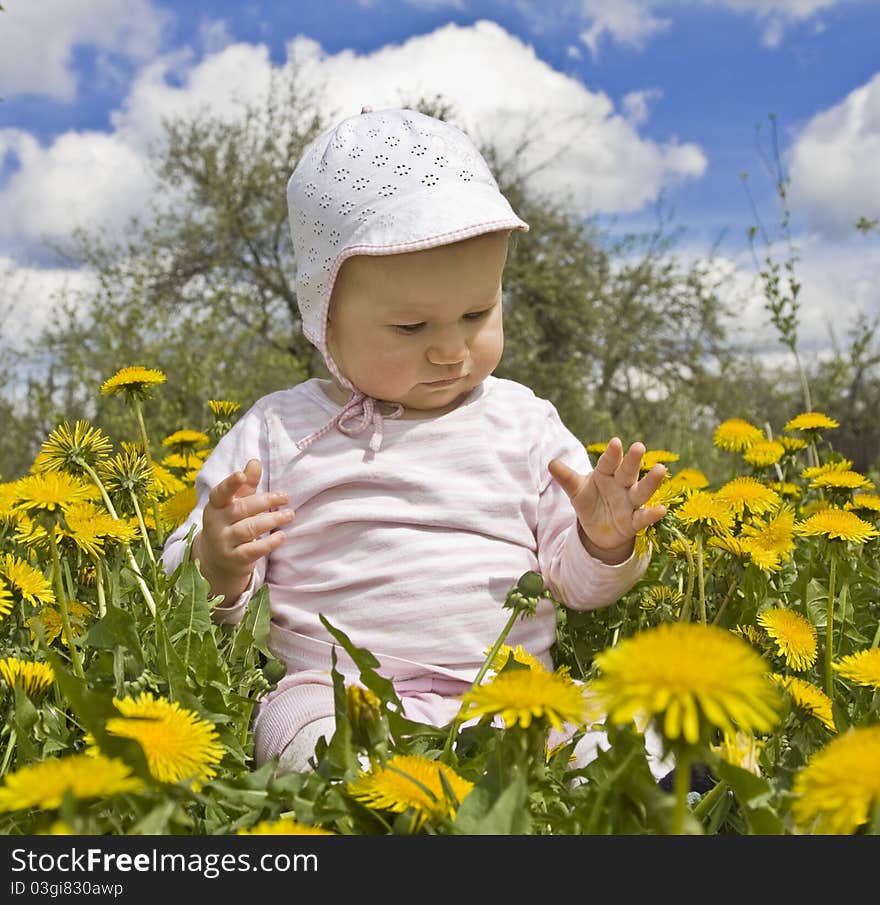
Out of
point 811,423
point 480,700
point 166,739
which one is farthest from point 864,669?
point 811,423

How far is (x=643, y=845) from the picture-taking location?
796mm

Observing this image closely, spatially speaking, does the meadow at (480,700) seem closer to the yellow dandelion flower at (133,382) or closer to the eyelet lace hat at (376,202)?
the yellow dandelion flower at (133,382)

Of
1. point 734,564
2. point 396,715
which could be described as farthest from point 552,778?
point 734,564

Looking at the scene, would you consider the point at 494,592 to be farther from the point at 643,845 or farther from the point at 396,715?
the point at 643,845

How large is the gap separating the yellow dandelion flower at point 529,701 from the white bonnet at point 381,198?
0.98m

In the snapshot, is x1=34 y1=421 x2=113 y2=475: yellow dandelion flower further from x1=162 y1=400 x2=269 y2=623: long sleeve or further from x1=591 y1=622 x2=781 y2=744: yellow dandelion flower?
x1=591 y1=622 x2=781 y2=744: yellow dandelion flower

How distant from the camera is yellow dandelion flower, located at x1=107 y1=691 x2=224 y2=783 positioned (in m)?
0.87

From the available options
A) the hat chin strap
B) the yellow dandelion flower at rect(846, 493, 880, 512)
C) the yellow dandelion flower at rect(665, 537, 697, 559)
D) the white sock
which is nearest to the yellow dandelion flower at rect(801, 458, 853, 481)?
the yellow dandelion flower at rect(846, 493, 880, 512)

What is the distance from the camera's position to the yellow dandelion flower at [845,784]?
2.34 feet

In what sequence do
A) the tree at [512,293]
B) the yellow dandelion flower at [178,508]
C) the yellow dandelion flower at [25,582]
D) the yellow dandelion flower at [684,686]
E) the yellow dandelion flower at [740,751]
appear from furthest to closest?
the tree at [512,293] → the yellow dandelion flower at [178,508] → the yellow dandelion flower at [25,582] → the yellow dandelion flower at [740,751] → the yellow dandelion flower at [684,686]

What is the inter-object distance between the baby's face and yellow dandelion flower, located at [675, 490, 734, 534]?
1.49 feet

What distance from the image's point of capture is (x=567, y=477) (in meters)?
1.57

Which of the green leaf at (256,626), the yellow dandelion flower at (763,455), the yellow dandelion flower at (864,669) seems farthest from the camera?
the yellow dandelion flower at (763,455)

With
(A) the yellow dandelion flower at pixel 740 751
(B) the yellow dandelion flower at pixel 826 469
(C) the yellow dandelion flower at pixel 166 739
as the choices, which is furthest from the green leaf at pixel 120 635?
(B) the yellow dandelion flower at pixel 826 469
